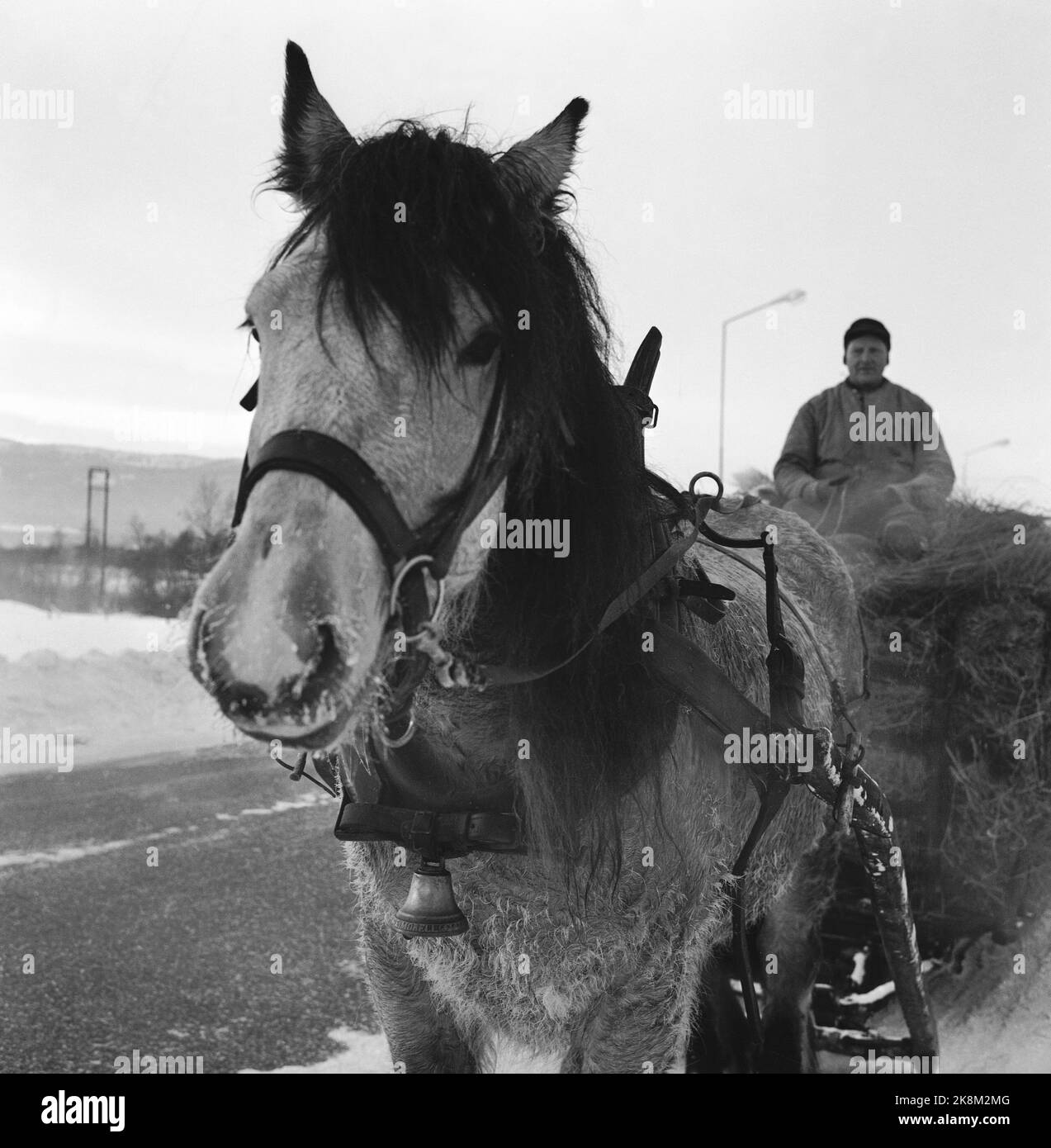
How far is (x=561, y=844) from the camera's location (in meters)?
1.64

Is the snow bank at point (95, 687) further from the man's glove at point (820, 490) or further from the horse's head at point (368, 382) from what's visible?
the horse's head at point (368, 382)

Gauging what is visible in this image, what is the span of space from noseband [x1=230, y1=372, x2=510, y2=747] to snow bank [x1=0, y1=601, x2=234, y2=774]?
9.94 ft

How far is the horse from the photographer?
112cm

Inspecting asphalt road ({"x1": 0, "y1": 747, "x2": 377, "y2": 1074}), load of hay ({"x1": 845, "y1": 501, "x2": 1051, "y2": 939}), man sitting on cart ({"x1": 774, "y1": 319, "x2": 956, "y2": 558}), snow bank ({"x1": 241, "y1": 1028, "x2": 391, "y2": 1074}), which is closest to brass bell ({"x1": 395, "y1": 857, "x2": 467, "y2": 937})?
snow bank ({"x1": 241, "y1": 1028, "x2": 391, "y2": 1074})

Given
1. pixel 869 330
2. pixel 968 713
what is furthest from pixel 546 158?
pixel 869 330

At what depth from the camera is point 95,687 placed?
457 cm

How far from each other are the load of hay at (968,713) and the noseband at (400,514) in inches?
81.9

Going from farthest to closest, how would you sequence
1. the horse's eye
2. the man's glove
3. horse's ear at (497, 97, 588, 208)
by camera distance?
1. the man's glove
2. horse's ear at (497, 97, 588, 208)
3. the horse's eye

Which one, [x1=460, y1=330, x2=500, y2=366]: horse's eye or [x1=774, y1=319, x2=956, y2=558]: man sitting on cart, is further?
[x1=774, y1=319, x2=956, y2=558]: man sitting on cart

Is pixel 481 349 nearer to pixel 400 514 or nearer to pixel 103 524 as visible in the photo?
pixel 400 514

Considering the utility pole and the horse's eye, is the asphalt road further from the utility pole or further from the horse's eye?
the horse's eye

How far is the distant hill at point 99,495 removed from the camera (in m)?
3.89

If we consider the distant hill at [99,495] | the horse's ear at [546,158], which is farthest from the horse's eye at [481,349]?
the distant hill at [99,495]
